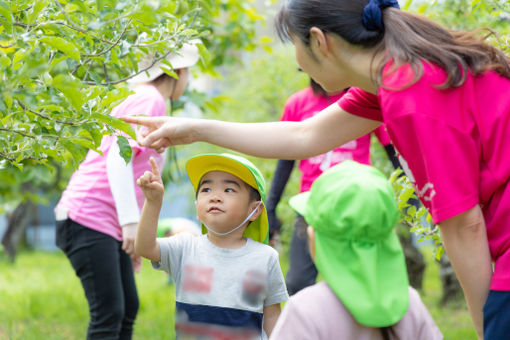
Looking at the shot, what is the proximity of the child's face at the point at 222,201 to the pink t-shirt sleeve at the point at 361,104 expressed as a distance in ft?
1.83

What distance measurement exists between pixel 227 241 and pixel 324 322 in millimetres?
929

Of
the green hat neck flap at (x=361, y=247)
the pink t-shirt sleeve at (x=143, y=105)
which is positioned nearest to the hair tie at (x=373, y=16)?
the green hat neck flap at (x=361, y=247)

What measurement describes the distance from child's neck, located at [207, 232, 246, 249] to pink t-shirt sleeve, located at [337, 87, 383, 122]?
68 centimetres

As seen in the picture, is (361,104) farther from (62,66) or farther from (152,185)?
(62,66)

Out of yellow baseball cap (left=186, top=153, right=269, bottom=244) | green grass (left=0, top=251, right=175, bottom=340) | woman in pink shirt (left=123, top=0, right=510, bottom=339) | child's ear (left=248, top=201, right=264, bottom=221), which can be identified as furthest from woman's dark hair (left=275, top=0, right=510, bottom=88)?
green grass (left=0, top=251, right=175, bottom=340)

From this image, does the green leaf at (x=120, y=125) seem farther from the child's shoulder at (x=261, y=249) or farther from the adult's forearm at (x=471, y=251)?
the adult's forearm at (x=471, y=251)

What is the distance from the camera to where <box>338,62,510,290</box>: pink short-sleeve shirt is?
173cm

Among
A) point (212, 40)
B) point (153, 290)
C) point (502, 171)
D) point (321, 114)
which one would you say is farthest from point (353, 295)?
point (153, 290)

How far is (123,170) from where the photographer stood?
2.97 m

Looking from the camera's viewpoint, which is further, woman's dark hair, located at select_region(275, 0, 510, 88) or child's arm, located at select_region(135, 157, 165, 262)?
child's arm, located at select_region(135, 157, 165, 262)

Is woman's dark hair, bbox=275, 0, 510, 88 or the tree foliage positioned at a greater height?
woman's dark hair, bbox=275, 0, 510, 88

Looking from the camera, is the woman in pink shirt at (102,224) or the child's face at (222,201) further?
the woman in pink shirt at (102,224)

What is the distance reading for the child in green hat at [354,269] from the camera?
1.65 meters

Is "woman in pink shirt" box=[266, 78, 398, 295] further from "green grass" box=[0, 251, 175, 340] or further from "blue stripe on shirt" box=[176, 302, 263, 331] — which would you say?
"green grass" box=[0, 251, 175, 340]
